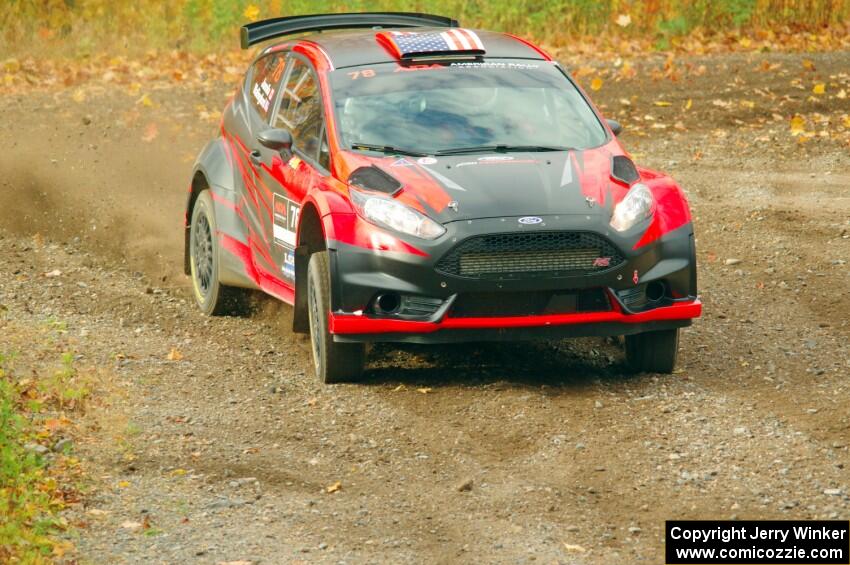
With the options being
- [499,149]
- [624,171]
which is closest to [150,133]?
[499,149]

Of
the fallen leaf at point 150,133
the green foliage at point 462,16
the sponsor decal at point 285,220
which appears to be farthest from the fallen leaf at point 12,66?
the sponsor decal at point 285,220

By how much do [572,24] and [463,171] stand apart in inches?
566

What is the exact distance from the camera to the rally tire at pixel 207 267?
10.2 meters

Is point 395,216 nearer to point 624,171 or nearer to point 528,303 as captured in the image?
point 528,303

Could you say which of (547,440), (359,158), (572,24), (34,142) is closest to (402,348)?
(359,158)

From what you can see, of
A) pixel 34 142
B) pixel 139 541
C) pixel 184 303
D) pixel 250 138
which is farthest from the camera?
pixel 34 142

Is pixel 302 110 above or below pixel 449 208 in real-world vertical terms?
above

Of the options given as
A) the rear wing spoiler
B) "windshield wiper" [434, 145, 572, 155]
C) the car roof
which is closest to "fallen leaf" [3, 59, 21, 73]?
the rear wing spoiler

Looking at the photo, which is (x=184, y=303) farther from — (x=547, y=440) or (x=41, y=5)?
(x=41, y=5)

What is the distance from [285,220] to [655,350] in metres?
2.24

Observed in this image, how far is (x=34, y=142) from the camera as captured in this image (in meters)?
15.9

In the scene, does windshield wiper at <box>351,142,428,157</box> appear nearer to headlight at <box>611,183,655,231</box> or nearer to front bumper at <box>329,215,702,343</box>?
front bumper at <box>329,215,702,343</box>

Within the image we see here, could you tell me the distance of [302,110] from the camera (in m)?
9.16

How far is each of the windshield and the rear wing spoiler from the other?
4.40 ft
